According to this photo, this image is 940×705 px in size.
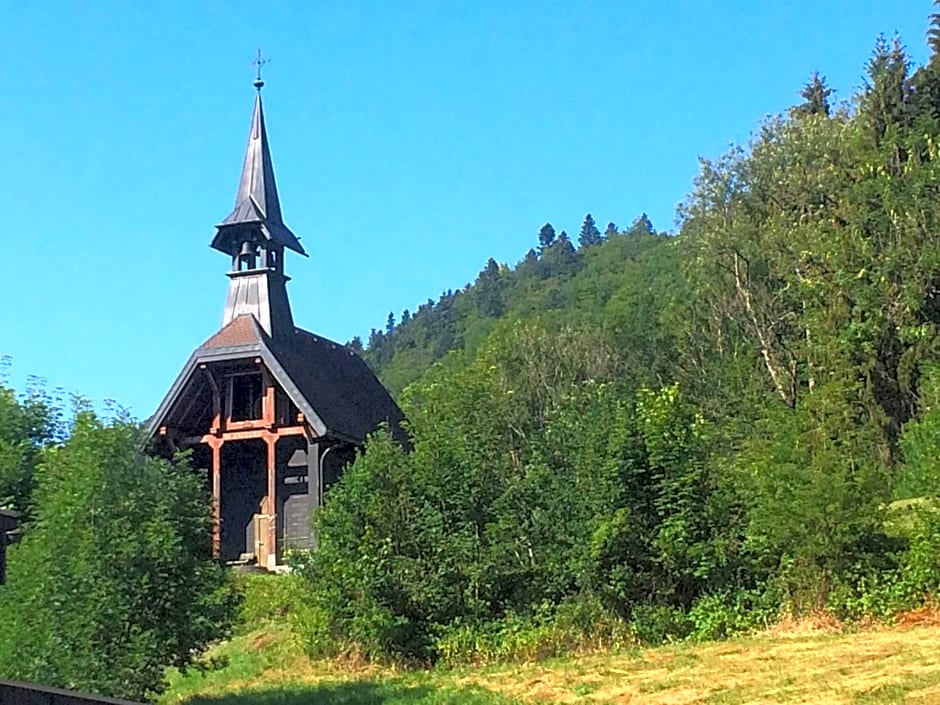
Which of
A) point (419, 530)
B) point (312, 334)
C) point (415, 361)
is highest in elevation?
point (415, 361)

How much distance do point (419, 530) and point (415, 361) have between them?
78.6m

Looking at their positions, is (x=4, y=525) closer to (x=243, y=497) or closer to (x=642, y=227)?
(x=243, y=497)

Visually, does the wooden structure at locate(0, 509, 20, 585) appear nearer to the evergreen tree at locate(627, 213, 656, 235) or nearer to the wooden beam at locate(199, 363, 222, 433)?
the wooden beam at locate(199, 363, 222, 433)

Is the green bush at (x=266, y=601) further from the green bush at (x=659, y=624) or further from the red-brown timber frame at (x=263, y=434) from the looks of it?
the green bush at (x=659, y=624)

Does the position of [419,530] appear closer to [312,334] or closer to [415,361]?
[312,334]

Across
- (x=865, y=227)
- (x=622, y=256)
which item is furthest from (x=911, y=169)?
(x=622, y=256)

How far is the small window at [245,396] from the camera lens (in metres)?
33.3

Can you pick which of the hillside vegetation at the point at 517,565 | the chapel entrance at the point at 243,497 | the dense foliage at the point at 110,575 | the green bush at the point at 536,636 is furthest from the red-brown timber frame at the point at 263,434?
the dense foliage at the point at 110,575

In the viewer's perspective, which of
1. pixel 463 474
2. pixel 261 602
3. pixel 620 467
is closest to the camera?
pixel 620 467

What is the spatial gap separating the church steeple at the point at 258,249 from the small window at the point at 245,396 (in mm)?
1382

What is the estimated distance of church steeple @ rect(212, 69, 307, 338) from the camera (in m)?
34.3

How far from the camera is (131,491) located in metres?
16.1

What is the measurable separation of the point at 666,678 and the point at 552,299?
7775 centimetres

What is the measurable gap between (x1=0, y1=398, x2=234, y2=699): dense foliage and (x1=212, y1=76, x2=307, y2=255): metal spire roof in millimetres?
18948
